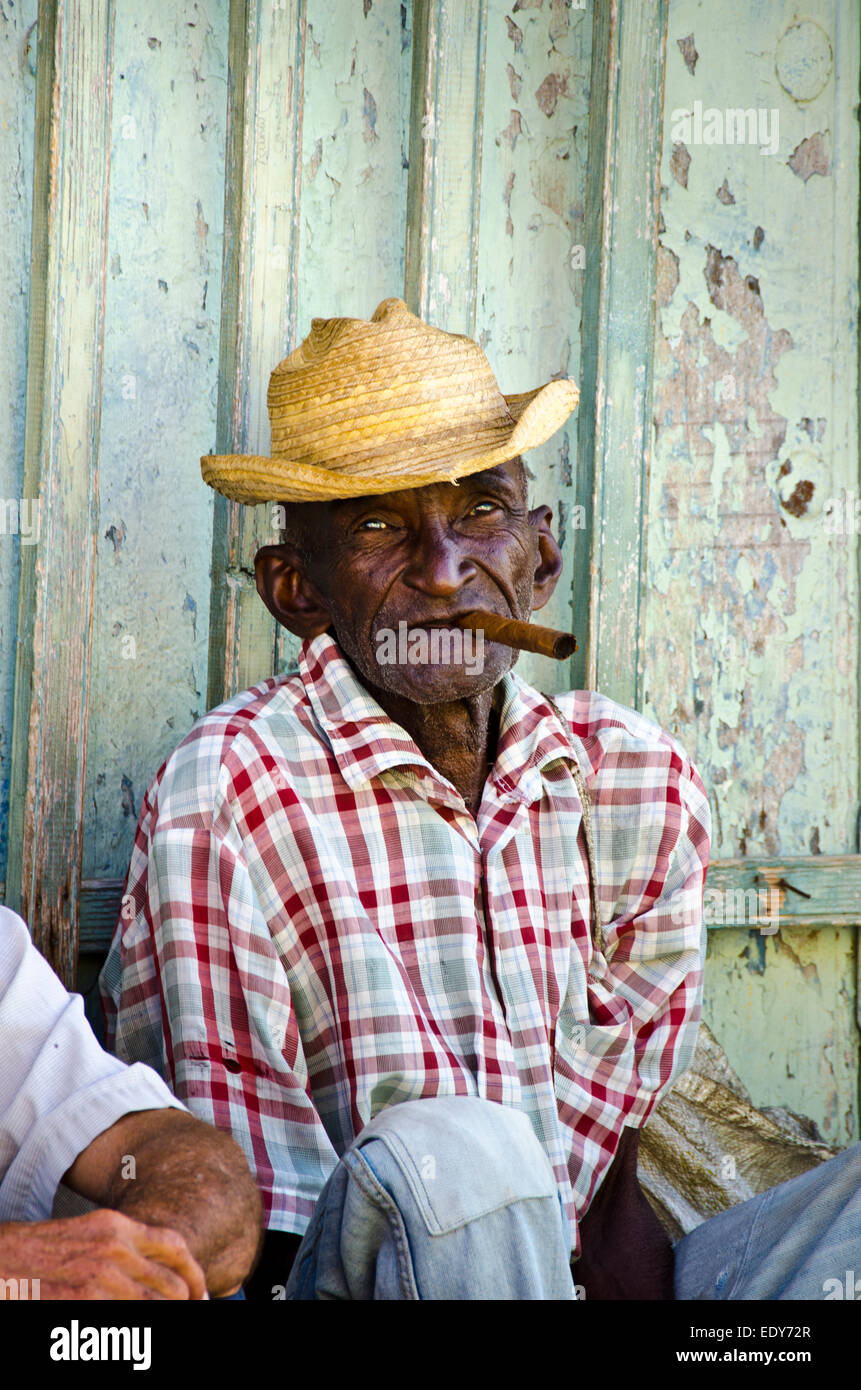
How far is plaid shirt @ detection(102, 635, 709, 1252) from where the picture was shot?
201 centimetres

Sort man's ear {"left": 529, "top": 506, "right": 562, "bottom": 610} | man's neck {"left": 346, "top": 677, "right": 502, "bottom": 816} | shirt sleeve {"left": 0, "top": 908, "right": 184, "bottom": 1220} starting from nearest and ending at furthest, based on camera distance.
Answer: shirt sleeve {"left": 0, "top": 908, "right": 184, "bottom": 1220}, man's neck {"left": 346, "top": 677, "right": 502, "bottom": 816}, man's ear {"left": 529, "top": 506, "right": 562, "bottom": 610}

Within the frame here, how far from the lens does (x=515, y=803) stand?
230 cm

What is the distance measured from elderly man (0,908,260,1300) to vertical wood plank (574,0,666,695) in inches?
57.9

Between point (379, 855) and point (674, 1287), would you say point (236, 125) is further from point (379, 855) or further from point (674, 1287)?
point (674, 1287)

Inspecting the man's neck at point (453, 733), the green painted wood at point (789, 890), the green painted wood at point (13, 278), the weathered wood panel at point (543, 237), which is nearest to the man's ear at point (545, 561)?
the man's neck at point (453, 733)

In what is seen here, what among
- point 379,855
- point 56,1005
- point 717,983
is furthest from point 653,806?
point 56,1005

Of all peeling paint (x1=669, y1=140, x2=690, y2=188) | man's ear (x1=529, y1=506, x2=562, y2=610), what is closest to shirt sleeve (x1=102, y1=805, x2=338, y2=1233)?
man's ear (x1=529, y1=506, x2=562, y2=610)

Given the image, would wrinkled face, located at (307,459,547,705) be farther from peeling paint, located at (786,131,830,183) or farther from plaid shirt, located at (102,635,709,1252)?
peeling paint, located at (786,131,830,183)

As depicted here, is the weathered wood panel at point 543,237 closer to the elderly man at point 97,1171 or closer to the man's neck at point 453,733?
the man's neck at point 453,733

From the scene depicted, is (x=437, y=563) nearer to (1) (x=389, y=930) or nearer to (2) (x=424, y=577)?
(2) (x=424, y=577)

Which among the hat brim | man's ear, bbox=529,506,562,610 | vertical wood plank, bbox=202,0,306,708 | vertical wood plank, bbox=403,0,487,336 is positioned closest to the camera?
the hat brim

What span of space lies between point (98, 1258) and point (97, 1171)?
0.21 metres

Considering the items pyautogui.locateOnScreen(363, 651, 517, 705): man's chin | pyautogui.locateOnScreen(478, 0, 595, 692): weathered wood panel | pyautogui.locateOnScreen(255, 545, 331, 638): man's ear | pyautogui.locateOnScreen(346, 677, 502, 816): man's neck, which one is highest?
pyautogui.locateOnScreen(478, 0, 595, 692): weathered wood panel

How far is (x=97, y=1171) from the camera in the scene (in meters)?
1.53
